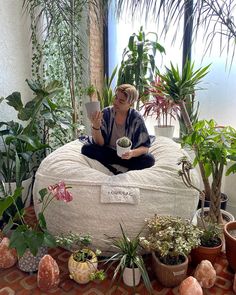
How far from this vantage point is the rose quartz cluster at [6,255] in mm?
1426

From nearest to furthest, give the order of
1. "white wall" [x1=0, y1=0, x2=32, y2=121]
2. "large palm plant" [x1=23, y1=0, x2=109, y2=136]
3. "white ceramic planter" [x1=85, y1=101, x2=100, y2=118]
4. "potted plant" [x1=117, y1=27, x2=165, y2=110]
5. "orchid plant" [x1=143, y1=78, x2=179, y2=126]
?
1. "white ceramic planter" [x1=85, y1=101, x2=100, y2=118]
2. "white wall" [x1=0, y1=0, x2=32, y2=121]
3. "large palm plant" [x1=23, y1=0, x2=109, y2=136]
4. "orchid plant" [x1=143, y1=78, x2=179, y2=126]
5. "potted plant" [x1=117, y1=27, x2=165, y2=110]

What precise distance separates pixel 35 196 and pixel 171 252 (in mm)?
885

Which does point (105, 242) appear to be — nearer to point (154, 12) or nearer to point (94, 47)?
point (154, 12)

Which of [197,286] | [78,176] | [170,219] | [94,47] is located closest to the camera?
[197,286]

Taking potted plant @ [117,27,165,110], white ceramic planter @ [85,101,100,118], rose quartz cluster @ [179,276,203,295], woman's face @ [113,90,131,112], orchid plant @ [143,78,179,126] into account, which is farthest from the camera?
potted plant @ [117,27,165,110]

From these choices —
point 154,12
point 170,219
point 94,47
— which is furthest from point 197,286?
point 94,47

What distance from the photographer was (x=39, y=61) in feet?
7.58

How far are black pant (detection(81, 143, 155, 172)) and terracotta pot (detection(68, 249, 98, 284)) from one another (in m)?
0.70

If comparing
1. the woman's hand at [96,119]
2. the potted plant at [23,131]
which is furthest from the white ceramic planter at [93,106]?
the potted plant at [23,131]

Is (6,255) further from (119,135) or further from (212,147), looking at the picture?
(212,147)

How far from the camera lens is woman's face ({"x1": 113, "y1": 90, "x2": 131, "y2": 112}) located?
1.73 metres

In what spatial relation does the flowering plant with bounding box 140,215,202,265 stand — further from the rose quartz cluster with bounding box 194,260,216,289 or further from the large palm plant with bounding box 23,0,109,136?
the large palm plant with bounding box 23,0,109,136

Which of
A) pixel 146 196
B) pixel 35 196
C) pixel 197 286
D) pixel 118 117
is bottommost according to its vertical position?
pixel 197 286

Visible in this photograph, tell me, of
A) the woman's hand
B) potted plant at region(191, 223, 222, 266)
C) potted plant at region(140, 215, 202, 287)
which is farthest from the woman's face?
potted plant at region(191, 223, 222, 266)
